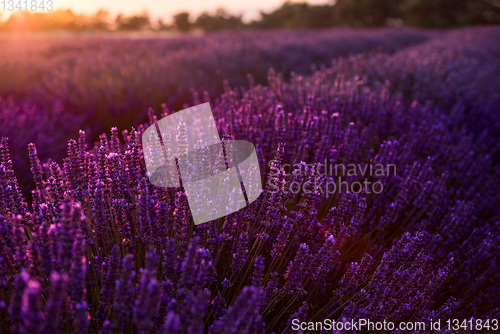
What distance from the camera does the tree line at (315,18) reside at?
22.3 metres

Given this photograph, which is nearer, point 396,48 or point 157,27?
point 396,48

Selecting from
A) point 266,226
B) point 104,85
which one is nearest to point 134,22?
point 104,85

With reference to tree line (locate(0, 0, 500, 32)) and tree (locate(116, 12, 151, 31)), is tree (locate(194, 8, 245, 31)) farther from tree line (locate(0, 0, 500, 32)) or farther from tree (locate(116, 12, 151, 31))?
tree (locate(116, 12, 151, 31))

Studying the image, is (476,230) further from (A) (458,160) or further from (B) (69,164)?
(B) (69,164)

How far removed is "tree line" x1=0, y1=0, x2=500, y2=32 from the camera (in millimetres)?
22281

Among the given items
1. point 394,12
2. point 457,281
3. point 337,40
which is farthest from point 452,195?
point 394,12

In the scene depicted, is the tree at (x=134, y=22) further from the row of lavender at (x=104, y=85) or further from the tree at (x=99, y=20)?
the row of lavender at (x=104, y=85)

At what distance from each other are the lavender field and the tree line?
21.6 meters

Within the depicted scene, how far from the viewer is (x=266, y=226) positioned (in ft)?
5.28

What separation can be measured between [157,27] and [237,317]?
1747 inches

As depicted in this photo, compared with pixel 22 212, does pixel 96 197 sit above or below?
above

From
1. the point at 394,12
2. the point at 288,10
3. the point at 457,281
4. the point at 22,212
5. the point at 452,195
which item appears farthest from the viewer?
the point at 288,10

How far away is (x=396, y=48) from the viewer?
398 inches

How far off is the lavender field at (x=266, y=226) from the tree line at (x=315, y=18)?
2161 centimetres
